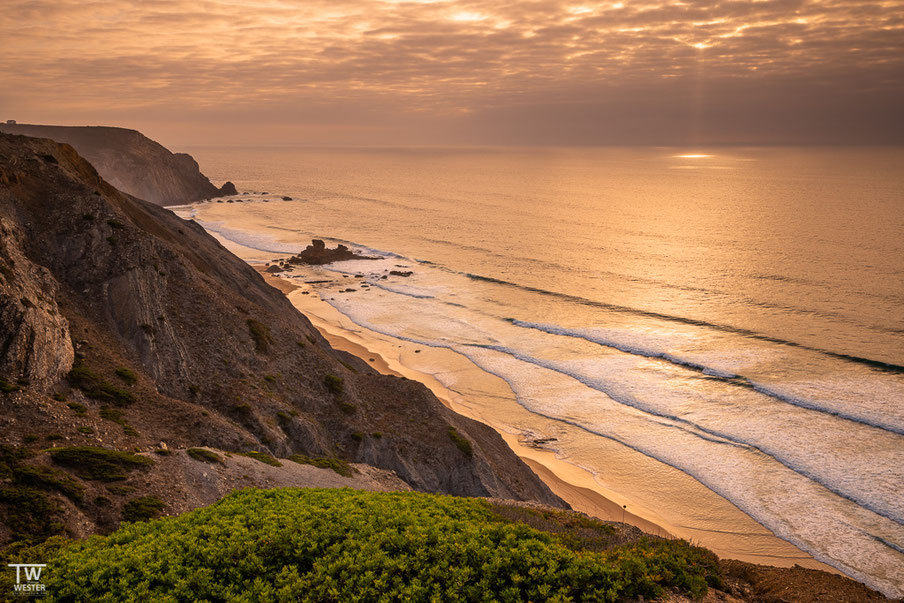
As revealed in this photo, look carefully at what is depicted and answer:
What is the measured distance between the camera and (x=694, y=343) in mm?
62844

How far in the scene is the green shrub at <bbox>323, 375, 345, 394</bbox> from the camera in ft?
121

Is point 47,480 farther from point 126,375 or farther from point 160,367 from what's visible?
point 160,367

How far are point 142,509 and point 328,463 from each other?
34.1ft

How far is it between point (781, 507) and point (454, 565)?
2940cm

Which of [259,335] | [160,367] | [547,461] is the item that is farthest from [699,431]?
[160,367]

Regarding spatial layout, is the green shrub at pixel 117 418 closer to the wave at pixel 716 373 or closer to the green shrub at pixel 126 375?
the green shrub at pixel 126 375

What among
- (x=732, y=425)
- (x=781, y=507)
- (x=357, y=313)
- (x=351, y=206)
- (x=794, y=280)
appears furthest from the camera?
(x=351, y=206)

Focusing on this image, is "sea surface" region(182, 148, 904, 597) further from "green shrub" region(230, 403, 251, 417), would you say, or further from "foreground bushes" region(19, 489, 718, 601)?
"foreground bushes" region(19, 489, 718, 601)

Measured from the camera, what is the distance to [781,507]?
33938 mm

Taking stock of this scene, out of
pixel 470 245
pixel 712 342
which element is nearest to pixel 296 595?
pixel 712 342

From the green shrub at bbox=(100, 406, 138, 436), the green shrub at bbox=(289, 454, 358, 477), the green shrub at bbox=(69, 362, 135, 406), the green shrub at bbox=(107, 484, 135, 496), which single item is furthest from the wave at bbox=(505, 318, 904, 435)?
the green shrub at bbox=(107, 484, 135, 496)

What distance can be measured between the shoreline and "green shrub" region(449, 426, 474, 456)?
265 inches

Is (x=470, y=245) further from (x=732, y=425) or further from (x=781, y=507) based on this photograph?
(x=781, y=507)

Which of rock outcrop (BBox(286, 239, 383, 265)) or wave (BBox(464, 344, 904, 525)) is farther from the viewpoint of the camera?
rock outcrop (BBox(286, 239, 383, 265))
